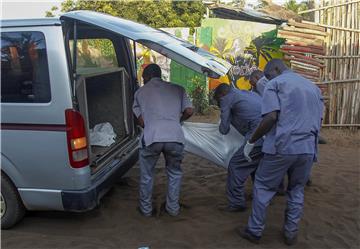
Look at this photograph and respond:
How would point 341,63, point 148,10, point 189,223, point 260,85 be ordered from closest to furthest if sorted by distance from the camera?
1. point 189,223
2. point 260,85
3. point 341,63
4. point 148,10

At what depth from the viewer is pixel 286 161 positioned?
385 cm

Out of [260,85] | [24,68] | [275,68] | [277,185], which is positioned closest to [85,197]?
[24,68]

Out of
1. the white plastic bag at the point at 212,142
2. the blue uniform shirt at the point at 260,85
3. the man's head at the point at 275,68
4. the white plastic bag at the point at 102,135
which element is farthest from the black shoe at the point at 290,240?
the white plastic bag at the point at 102,135

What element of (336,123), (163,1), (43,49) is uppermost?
(163,1)

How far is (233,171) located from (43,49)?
2.39 meters

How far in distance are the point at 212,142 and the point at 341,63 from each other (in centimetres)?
477

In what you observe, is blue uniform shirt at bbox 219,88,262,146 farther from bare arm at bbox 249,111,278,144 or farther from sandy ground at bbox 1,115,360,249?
sandy ground at bbox 1,115,360,249

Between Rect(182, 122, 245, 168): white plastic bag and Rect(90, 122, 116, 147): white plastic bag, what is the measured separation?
901 millimetres

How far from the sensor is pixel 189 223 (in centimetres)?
453

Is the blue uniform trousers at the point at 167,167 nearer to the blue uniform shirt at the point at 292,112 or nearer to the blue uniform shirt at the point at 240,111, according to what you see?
the blue uniform shirt at the point at 240,111

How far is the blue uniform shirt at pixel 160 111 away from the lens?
4410mm

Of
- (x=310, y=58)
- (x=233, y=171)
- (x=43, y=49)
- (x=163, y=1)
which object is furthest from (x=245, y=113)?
(x=163, y=1)

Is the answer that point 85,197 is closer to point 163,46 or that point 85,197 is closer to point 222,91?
point 163,46

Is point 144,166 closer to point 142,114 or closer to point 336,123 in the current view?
point 142,114
